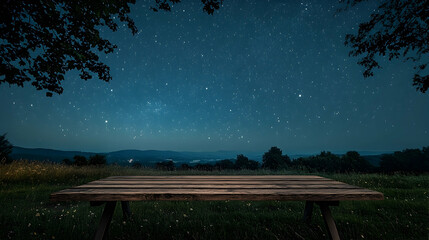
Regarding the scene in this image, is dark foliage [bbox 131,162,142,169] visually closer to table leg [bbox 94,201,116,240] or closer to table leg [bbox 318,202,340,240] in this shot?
table leg [bbox 94,201,116,240]

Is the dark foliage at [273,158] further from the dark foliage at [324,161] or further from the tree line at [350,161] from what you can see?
the dark foliage at [324,161]

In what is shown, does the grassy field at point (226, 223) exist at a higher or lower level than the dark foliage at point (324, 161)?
higher

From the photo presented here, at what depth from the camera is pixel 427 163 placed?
30.2 m

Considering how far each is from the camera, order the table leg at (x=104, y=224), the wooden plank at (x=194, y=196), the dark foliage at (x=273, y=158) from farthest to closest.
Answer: the dark foliage at (x=273, y=158) → the table leg at (x=104, y=224) → the wooden plank at (x=194, y=196)

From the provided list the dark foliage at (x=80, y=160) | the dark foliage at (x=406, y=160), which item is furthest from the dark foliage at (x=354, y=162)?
the dark foliage at (x=80, y=160)

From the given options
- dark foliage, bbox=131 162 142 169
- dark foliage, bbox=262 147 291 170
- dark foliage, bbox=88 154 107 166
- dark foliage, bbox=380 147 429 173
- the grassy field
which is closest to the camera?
the grassy field

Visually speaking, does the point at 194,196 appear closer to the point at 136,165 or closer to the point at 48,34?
the point at 48,34

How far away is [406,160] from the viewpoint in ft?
102

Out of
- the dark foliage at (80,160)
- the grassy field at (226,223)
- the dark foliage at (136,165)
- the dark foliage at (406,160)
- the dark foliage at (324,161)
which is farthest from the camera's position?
the dark foliage at (406,160)

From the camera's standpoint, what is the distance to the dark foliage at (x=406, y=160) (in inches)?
1200

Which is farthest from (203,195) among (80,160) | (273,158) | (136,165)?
(273,158)

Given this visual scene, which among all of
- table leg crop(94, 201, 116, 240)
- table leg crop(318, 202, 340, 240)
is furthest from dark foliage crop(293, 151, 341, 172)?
table leg crop(94, 201, 116, 240)

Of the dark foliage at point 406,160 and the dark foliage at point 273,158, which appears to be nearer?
the dark foliage at point 273,158

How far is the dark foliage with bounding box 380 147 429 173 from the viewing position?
3048 cm
